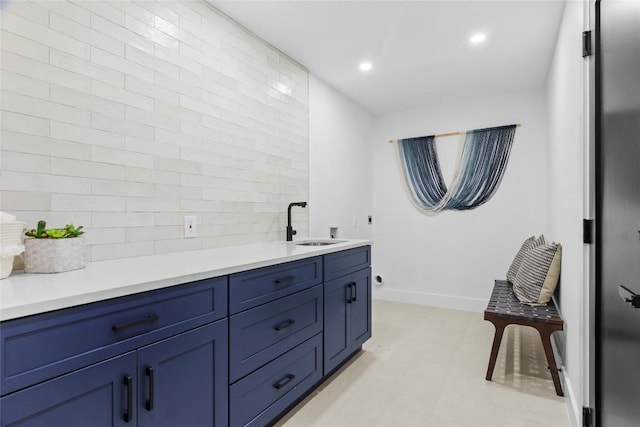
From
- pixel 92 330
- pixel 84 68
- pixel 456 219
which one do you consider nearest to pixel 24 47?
pixel 84 68

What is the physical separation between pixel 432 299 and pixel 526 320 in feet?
6.56

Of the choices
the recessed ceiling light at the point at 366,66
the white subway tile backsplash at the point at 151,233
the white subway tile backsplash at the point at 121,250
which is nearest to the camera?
the white subway tile backsplash at the point at 121,250

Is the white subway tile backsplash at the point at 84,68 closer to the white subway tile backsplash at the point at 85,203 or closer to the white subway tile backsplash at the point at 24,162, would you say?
the white subway tile backsplash at the point at 24,162

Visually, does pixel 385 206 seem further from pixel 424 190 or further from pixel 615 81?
pixel 615 81

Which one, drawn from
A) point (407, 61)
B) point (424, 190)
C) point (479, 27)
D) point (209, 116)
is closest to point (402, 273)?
point (424, 190)

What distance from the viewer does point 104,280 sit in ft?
3.78

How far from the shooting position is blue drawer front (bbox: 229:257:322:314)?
1.54 metres

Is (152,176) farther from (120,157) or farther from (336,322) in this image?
(336,322)

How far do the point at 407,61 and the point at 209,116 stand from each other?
1.84 meters

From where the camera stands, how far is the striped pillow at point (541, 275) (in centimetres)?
238

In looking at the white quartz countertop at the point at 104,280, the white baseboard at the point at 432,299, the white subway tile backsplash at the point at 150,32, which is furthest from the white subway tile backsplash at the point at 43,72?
the white baseboard at the point at 432,299

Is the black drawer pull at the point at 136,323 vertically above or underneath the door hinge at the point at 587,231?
underneath

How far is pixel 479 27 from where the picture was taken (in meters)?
2.46

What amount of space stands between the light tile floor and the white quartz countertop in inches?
39.0
